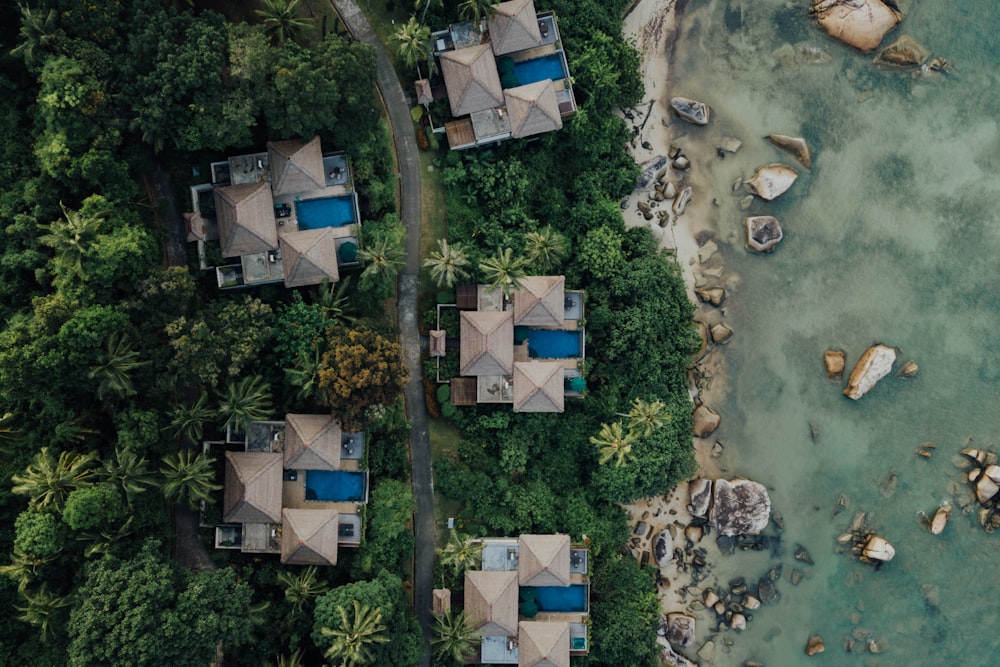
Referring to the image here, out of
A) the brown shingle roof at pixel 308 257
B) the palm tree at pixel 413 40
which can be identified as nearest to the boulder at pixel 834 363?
the palm tree at pixel 413 40

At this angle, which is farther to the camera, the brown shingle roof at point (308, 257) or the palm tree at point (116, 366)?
the brown shingle roof at point (308, 257)

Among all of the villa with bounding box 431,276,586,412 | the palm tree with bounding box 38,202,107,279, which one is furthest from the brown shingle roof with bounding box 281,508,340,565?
the palm tree with bounding box 38,202,107,279

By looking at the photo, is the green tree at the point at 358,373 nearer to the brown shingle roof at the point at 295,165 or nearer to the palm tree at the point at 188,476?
the palm tree at the point at 188,476

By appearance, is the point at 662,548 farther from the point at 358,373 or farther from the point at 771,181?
the point at 771,181

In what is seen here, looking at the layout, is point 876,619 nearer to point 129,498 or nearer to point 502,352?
point 502,352

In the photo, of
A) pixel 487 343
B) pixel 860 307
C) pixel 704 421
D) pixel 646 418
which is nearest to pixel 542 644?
pixel 646 418

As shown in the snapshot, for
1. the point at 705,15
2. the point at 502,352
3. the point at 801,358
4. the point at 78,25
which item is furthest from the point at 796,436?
the point at 78,25

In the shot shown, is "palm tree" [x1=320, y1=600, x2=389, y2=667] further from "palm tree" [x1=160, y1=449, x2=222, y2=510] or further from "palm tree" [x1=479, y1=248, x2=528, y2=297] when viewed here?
"palm tree" [x1=479, y1=248, x2=528, y2=297]
